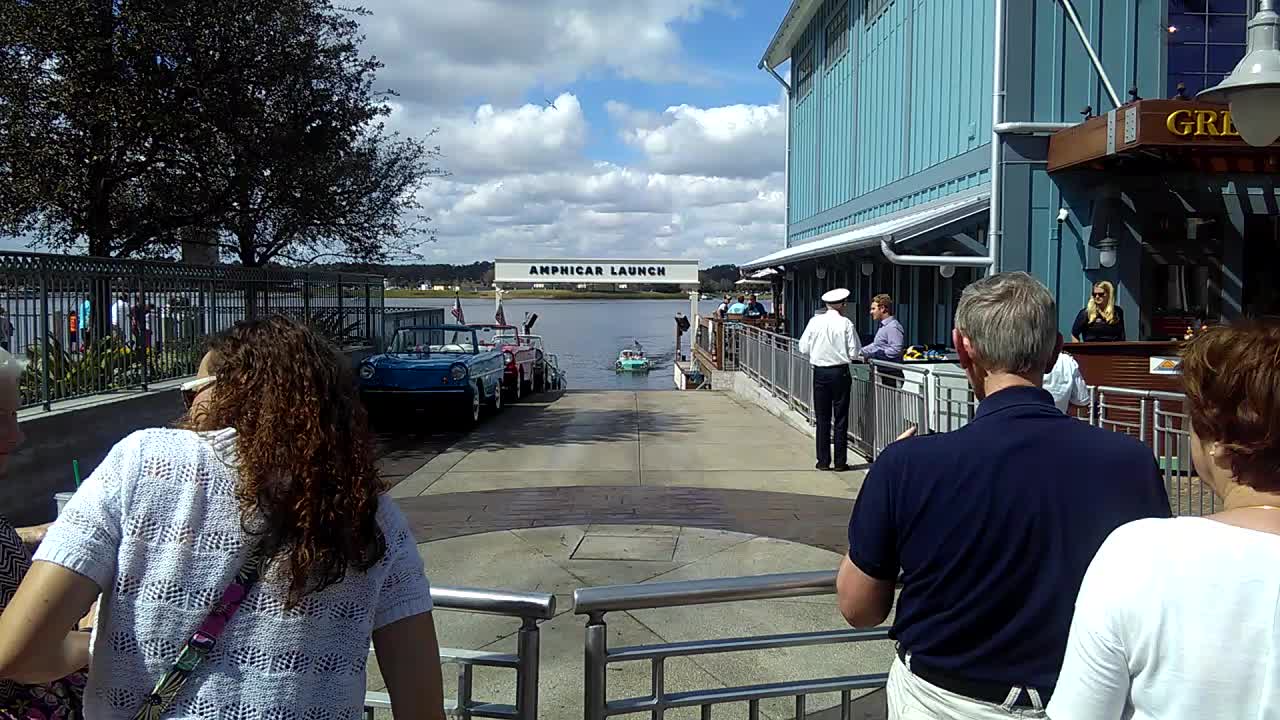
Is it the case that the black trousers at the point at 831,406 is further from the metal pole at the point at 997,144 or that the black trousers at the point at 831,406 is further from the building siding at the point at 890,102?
the building siding at the point at 890,102

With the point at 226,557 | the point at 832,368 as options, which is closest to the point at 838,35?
the point at 832,368

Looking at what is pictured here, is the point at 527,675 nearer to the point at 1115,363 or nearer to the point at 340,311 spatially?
the point at 1115,363

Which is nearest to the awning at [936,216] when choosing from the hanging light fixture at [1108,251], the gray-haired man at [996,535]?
the hanging light fixture at [1108,251]

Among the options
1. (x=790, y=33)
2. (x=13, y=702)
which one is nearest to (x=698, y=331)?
(x=790, y=33)

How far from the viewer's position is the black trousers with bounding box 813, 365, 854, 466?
35.2ft

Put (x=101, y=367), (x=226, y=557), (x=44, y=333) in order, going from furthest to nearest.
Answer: (x=101, y=367)
(x=44, y=333)
(x=226, y=557)

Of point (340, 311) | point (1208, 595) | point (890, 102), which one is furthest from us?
point (340, 311)

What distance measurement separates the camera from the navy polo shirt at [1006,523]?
6.91 feet

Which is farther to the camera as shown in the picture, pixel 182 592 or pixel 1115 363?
pixel 1115 363

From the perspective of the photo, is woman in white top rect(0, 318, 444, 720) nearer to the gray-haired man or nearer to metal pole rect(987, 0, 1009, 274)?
the gray-haired man

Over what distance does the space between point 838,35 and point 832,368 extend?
11.7 meters

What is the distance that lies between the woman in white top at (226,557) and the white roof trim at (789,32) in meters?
21.1

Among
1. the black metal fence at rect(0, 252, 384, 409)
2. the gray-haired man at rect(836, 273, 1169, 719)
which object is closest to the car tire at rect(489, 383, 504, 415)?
the black metal fence at rect(0, 252, 384, 409)

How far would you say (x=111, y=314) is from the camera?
10281 mm
